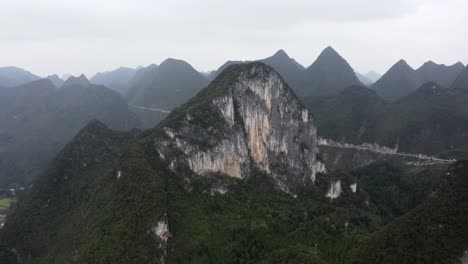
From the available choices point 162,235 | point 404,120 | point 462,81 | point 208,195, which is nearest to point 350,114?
point 404,120

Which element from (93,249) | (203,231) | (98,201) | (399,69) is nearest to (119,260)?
(93,249)

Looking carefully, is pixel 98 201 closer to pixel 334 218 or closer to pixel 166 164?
pixel 166 164

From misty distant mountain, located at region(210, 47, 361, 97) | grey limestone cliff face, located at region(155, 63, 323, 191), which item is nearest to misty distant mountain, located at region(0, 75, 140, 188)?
misty distant mountain, located at region(210, 47, 361, 97)

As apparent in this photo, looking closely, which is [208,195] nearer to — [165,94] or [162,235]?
[162,235]

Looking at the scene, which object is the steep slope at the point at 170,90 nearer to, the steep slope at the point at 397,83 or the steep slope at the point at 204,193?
the steep slope at the point at 397,83

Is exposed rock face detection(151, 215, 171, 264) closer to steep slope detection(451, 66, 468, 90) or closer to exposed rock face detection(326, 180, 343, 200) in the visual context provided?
exposed rock face detection(326, 180, 343, 200)

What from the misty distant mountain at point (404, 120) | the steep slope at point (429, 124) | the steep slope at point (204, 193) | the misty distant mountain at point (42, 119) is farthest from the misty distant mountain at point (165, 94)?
the steep slope at point (204, 193)
